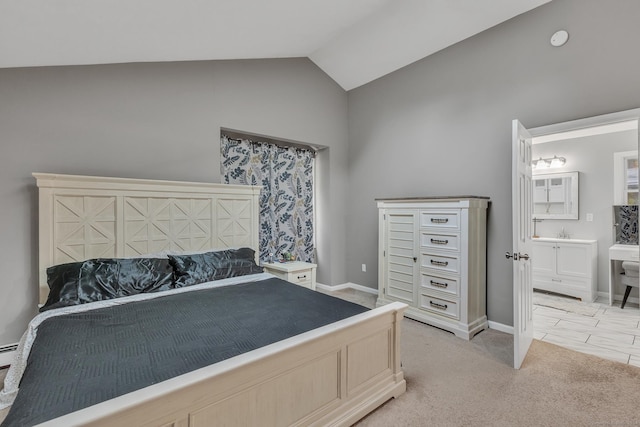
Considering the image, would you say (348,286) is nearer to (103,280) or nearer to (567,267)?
(567,267)

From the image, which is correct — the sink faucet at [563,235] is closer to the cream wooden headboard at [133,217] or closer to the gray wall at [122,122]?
the gray wall at [122,122]

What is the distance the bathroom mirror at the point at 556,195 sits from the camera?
4434mm

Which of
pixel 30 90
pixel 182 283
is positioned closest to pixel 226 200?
pixel 182 283

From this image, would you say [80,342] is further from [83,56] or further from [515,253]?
[515,253]

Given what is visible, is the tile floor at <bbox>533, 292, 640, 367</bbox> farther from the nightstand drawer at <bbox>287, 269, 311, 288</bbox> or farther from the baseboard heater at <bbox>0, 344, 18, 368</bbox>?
the baseboard heater at <bbox>0, 344, 18, 368</bbox>

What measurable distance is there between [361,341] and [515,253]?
59.3 inches

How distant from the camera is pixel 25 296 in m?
2.44

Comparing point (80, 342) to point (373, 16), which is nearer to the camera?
point (80, 342)

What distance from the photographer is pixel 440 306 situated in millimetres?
3133

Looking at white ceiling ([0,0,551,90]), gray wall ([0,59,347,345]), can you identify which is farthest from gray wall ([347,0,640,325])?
gray wall ([0,59,347,345])

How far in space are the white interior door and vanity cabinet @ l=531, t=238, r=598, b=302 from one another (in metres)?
2.06

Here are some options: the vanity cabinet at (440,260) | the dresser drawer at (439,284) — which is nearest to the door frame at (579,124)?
the vanity cabinet at (440,260)

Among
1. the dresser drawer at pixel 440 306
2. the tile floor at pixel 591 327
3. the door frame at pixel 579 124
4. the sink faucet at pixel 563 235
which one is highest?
the door frame at pixel 579 124

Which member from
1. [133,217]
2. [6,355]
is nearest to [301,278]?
[133,217]
